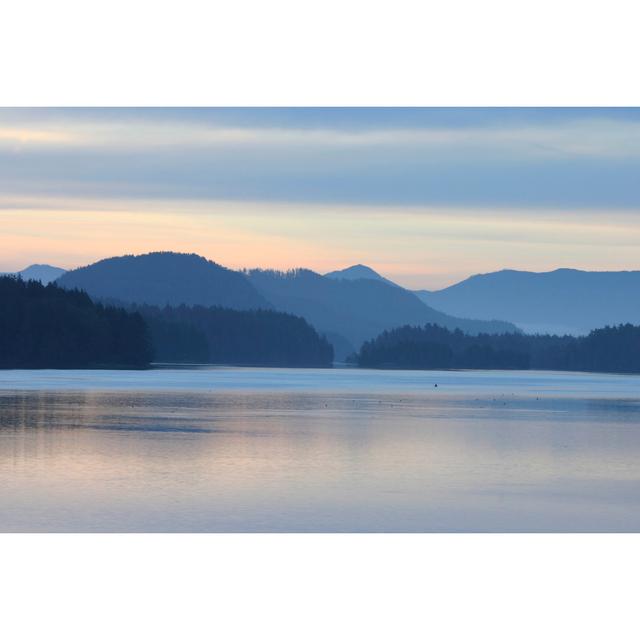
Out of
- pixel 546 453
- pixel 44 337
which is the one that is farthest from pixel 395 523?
pixel 44 337

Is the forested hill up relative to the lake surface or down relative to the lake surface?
Answer: up

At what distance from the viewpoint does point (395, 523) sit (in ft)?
74.7

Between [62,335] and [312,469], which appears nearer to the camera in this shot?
[312,469]

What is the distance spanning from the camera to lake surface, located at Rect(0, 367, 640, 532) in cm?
2316

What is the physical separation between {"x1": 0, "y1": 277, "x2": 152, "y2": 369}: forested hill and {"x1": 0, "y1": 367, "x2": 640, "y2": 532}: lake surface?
302 feet

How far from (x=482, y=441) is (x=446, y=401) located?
91.6 feet

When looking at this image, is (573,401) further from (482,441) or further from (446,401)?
(482,441)

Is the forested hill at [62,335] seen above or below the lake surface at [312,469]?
above

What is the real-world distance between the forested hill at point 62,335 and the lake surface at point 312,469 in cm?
9190

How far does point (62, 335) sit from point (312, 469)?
392 feet

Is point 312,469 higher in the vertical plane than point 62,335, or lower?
lower

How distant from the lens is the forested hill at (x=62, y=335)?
145 m

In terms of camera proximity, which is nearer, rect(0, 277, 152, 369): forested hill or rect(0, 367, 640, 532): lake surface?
rect(0, 367, 640, 532): lake surface

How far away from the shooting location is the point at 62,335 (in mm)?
146375
